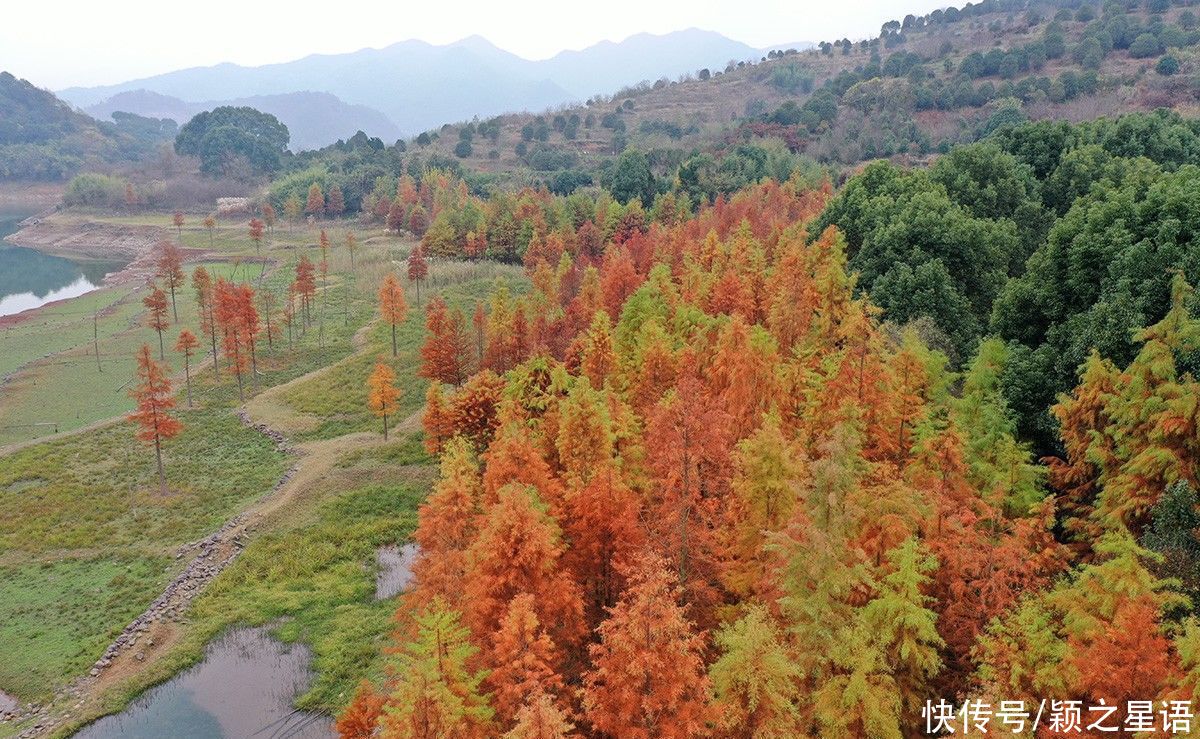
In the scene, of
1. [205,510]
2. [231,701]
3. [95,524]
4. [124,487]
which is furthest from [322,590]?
[124,487]

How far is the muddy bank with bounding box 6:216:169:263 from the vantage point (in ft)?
439

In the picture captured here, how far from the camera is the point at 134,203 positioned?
158250mm

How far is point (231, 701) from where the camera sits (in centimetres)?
3069

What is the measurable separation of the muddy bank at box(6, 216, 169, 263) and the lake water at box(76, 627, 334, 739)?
371ft

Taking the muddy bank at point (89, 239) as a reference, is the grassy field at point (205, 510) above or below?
below

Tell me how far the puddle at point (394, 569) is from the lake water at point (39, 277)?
81671 mm

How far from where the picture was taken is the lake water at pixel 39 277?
343ft

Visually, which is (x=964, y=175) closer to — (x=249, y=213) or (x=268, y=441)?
(x=268, y=441)

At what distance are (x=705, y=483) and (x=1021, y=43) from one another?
166942mm

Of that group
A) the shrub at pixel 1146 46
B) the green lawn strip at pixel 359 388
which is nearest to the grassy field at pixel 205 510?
the green lawn strip at pixel 359 388

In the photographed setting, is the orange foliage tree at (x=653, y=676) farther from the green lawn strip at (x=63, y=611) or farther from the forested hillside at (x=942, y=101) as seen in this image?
the forested hillside at (x=942, y=101)

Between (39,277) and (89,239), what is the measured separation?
1109 inches

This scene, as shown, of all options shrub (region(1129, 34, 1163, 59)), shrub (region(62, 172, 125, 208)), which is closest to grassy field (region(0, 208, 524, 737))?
shrub (region(62, 172, 125, 208))

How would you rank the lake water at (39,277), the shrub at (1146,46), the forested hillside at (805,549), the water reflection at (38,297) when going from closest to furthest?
the forested hillside at (805,549)
the water reflection at (38,297)
the lake water at (39,277)
the shrub at (1146,46)
